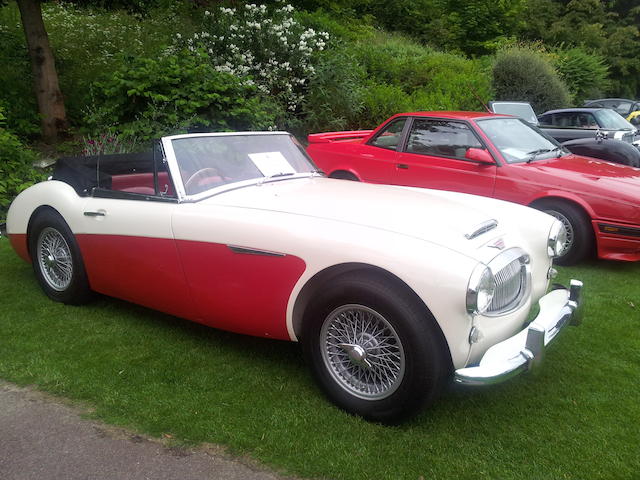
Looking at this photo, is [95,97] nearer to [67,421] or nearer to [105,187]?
[105,187]

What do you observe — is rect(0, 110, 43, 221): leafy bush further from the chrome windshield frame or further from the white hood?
the white hood

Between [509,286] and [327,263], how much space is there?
0.95 m

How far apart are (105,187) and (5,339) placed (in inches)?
49.4

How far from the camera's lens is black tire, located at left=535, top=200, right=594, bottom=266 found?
17.4 feet

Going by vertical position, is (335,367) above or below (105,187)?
below

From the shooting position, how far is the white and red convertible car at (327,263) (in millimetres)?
2574

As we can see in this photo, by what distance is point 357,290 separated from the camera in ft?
8.79

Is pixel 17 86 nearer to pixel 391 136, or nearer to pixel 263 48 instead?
pixel 263 48

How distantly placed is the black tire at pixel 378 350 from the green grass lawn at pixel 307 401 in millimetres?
134

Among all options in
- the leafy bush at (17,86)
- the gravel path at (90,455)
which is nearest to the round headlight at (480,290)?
the gravel path at (90,455)

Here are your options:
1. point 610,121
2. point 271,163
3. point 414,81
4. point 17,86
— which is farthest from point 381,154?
point 414,81

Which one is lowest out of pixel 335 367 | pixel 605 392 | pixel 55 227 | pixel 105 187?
pixel 605 392

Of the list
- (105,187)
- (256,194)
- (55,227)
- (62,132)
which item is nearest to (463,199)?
(256,194)

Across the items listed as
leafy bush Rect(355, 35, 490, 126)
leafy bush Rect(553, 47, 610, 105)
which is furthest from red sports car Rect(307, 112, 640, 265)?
leafy bush Rect(553, 47, 610, 105)
